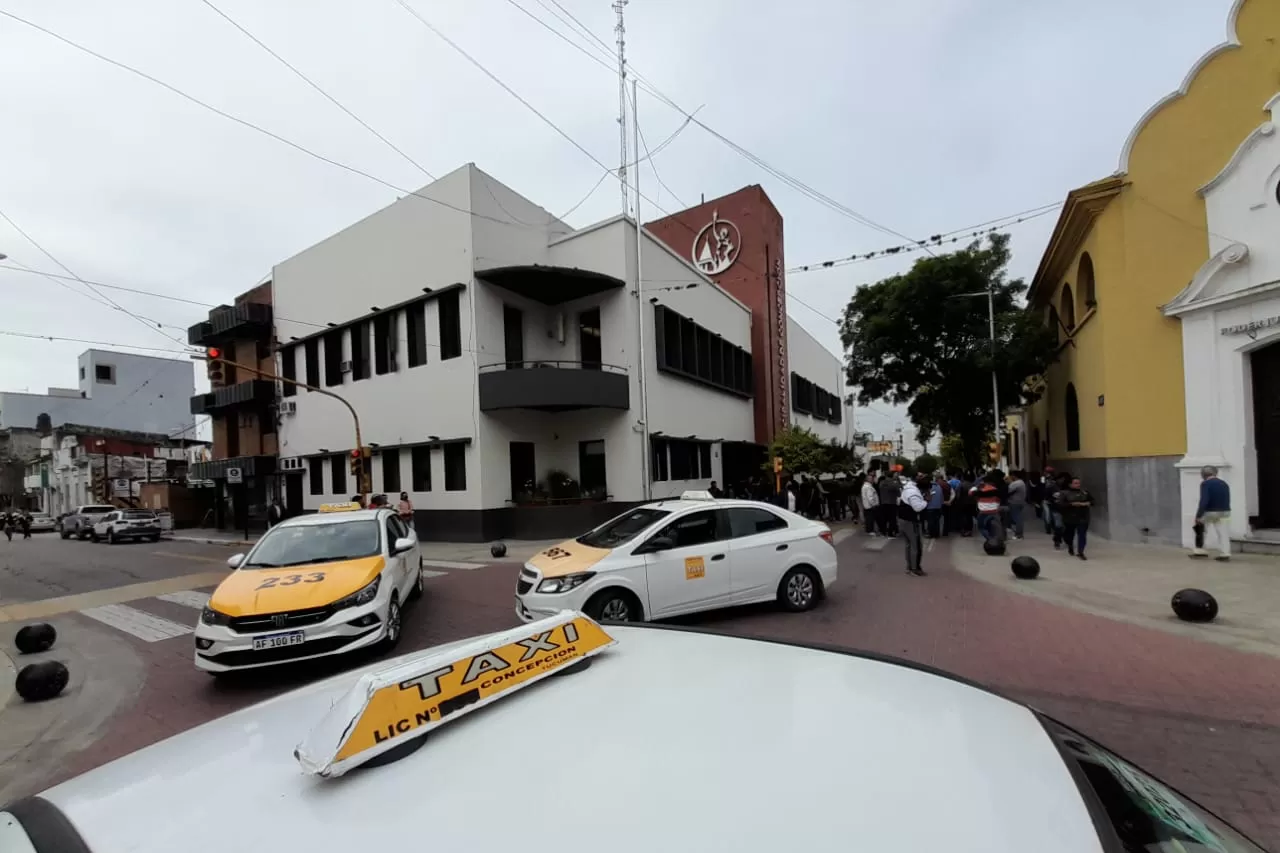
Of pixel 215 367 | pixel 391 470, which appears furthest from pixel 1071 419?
pixel 215 367

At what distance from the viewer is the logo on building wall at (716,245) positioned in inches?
1152

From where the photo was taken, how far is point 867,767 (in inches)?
52.2

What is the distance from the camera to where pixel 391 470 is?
72.9 ft

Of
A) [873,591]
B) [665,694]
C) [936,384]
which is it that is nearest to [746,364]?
[936,384]

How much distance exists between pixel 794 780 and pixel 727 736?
24 cm

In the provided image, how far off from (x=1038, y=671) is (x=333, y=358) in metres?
25.3

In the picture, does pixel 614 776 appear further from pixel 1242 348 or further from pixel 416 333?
pixel 416 333

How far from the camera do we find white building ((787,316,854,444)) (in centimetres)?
3678

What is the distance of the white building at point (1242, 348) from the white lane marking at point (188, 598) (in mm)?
18862

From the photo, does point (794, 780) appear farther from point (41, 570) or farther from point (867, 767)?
point (41, 570)

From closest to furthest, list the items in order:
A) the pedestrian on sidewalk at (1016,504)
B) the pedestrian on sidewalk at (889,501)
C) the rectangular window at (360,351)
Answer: the pedestrian on sidewalk at (1016,504) < the pedestrian on sidewalk at (889,501) < the rectangular window at (360,351)

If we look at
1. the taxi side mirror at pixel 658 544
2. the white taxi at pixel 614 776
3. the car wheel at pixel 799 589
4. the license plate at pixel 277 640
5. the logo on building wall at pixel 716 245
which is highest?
the logo on building wall at pixel 716 245

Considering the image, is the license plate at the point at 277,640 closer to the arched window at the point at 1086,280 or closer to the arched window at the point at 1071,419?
the arched window at the point at 1086,280

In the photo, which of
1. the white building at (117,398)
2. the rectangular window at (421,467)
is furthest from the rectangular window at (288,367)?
the white building at (117,398)
